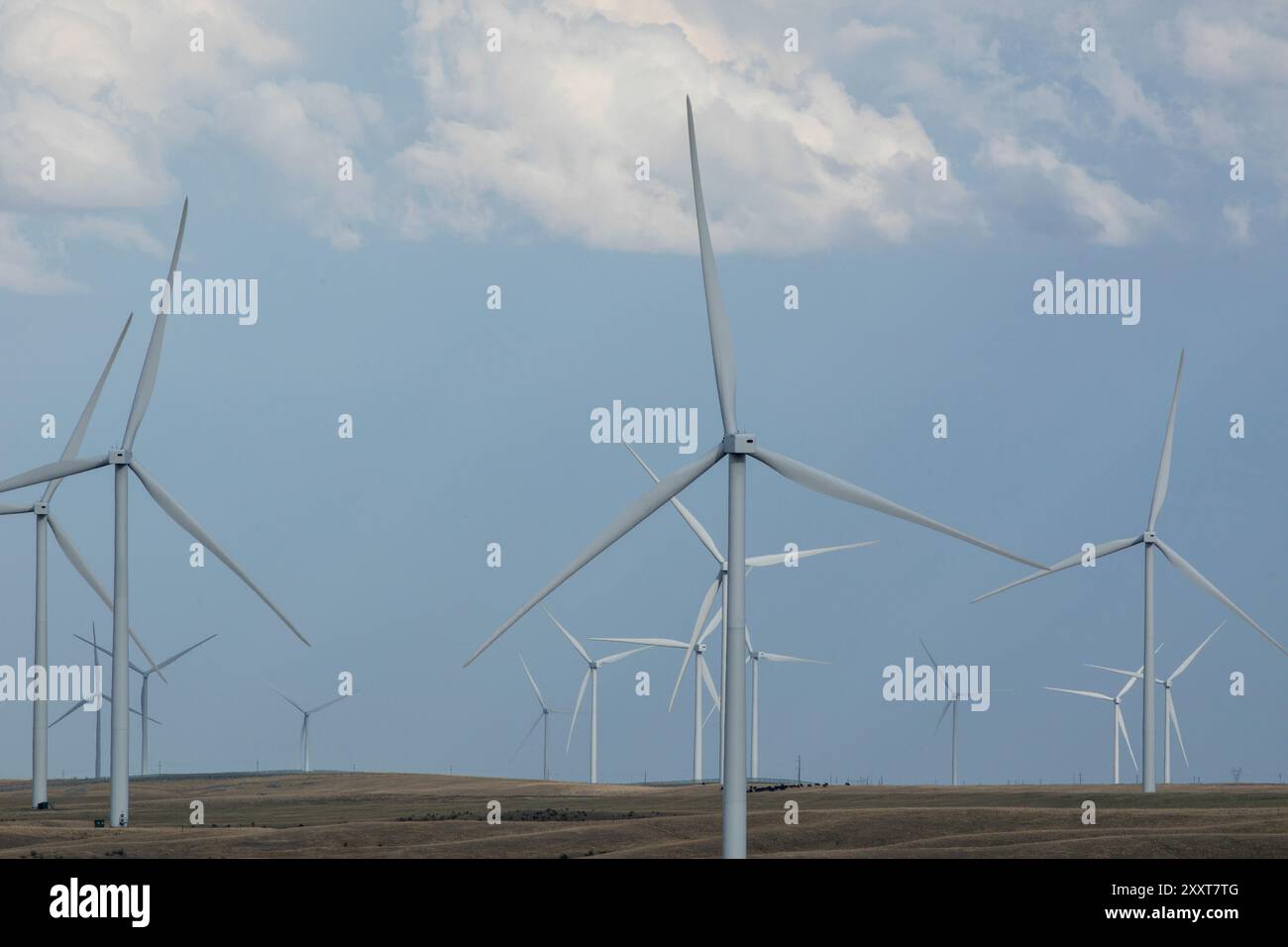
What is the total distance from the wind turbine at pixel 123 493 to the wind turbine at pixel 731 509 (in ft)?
97.0

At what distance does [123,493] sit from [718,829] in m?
30.1

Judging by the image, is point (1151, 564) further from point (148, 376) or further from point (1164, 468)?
point (148, 376)

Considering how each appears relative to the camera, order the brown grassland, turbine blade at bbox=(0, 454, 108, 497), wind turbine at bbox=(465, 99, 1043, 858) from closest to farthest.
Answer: wind turbine at bbox=(465, 99, 1043, 858)
the brown grassland
turbine blade at bbox=(0, 454, 108, 497)

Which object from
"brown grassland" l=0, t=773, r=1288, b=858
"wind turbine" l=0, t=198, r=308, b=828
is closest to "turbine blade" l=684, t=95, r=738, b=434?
"brown grassland" l=0, t=773, r=1288, b=858

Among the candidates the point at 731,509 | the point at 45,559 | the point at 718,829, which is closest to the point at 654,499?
the point at 731,509

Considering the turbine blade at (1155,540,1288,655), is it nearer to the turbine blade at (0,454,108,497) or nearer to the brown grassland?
the brown grassland

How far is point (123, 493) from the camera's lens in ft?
269

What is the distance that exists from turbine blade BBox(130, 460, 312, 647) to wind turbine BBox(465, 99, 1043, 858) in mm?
20251

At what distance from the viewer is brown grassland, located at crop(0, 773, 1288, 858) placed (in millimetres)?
66000

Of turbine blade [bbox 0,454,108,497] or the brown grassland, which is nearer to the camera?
the brown grassland

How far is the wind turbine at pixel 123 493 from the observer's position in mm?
79750

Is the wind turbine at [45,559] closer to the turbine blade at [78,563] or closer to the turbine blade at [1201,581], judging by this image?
the turbine blade at [78,563]
